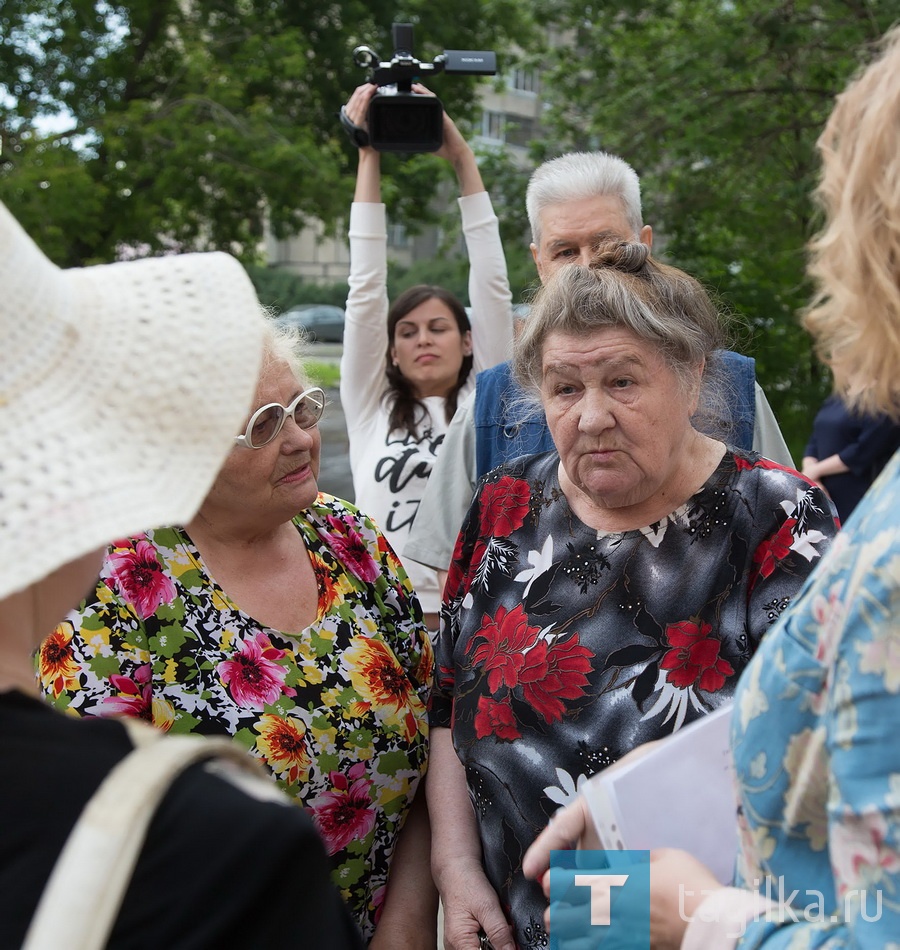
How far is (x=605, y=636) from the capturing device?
6.34 ft

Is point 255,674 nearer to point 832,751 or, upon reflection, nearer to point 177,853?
point 177,853

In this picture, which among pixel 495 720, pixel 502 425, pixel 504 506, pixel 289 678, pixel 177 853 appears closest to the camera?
pixel 177 853

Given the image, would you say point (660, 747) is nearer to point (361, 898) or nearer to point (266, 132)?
point (361, 898)

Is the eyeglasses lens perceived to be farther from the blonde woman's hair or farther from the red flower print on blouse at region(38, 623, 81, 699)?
the blonde woman's hair

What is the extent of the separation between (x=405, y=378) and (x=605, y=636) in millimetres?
2285

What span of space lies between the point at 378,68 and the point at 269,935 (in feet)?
10.9

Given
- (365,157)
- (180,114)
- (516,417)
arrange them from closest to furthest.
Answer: (516,417) < (365,157) < (180,114)

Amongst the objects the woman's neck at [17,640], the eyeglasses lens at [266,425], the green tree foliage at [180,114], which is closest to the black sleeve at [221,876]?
the woman's neck at [17,640]

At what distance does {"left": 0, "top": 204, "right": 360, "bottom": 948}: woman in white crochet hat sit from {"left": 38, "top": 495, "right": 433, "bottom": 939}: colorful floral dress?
0.88 metres

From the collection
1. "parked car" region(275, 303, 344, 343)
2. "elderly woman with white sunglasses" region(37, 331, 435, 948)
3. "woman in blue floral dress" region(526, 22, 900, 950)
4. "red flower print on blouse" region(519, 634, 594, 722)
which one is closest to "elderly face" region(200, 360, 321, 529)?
"elderly woman with white sunglasses" region(37, 331, 435, 948)

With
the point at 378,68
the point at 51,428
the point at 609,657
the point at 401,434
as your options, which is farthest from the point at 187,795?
the point at 378,68

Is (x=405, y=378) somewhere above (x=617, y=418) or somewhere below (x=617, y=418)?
below

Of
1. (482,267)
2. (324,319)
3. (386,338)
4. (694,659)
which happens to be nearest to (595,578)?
(694,659)

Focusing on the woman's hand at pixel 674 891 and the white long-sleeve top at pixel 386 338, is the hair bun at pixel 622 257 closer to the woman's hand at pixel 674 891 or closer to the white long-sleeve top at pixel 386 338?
the woman's hand at pixel 674 891
